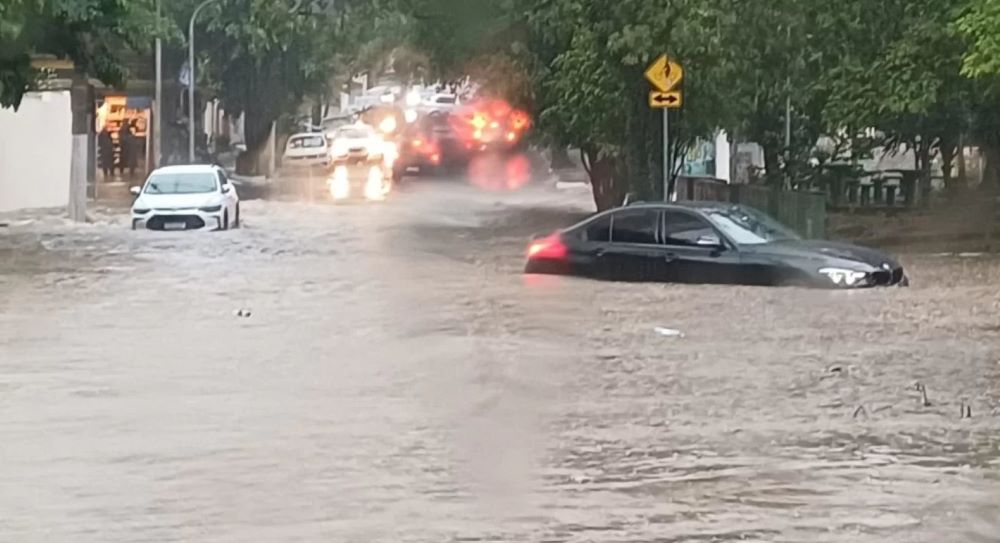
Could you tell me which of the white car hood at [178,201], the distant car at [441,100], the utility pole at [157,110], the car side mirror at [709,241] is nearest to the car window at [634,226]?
the car side mirror at [709,241]

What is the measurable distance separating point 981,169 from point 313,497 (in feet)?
124

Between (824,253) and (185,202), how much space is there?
676 inches

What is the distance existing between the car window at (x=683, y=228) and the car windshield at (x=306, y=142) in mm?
48171

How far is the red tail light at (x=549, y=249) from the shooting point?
23.3m

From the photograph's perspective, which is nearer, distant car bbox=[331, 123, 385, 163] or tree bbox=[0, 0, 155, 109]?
tree bbox=[0, 0, 155, 109]

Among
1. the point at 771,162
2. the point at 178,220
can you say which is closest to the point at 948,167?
the point at 771,162

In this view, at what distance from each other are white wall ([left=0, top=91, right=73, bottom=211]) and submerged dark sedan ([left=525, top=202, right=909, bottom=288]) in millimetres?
23043

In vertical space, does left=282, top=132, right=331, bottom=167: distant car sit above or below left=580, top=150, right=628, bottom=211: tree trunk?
above

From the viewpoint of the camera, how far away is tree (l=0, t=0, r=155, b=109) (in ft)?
86.9

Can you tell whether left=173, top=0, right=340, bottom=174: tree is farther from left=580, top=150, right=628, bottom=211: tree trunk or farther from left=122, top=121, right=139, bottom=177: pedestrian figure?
left=580, top=150, right=628, bottom=211: tree trunk

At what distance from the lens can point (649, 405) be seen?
13688 millimetres

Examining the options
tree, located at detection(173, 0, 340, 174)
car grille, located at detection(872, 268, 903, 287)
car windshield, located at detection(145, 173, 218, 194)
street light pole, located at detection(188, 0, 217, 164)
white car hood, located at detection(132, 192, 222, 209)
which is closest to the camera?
car grille, located at detection(872, 268, 903, 287)

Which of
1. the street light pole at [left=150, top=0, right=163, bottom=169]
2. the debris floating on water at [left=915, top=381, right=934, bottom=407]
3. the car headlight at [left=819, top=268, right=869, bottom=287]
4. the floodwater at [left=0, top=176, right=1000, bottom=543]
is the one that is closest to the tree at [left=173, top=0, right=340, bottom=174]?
the street light pole at [left=150, top=0, right=163, bottom=169]

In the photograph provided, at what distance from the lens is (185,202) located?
116 feet
